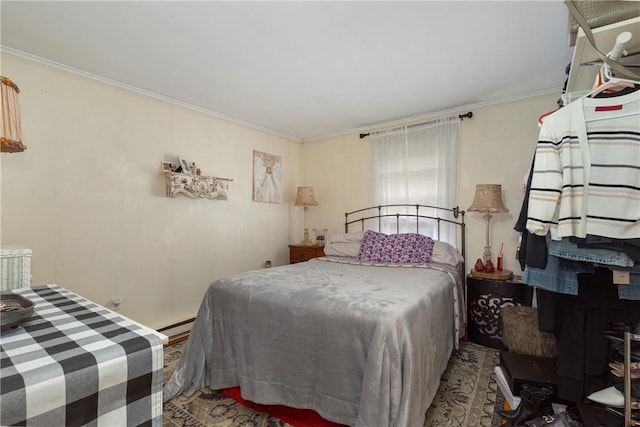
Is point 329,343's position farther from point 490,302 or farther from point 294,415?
point 490,302

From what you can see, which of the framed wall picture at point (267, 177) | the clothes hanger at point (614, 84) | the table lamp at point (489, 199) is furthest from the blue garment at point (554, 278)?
the framed wall picture at point (267, 177)

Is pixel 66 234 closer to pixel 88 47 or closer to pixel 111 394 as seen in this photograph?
pixel 88 47

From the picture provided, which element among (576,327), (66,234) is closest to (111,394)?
(576,327)

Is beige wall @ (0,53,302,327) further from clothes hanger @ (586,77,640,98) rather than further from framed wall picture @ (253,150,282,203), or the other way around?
clothes hanger @ (586,77,640,98)

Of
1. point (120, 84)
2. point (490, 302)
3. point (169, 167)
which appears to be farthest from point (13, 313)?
point (490, 302)

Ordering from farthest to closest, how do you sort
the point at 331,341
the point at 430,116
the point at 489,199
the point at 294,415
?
the point at 430,116 < the point at 489,199 < the point at 294,415 < the point at 331,341

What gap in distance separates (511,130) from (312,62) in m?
2.16

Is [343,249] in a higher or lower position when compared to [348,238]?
lower

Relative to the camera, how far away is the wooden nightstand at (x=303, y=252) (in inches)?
155

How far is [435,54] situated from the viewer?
2232 mm

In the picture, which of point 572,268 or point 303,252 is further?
point 303,252

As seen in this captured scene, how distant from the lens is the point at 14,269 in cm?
137

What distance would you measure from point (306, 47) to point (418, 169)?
2027 mm

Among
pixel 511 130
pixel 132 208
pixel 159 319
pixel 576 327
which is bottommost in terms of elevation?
pixel 159 319
